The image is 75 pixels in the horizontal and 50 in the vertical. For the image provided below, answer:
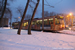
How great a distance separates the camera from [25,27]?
1917 cm

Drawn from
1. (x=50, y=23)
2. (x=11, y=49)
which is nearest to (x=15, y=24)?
(x=50, y=23)

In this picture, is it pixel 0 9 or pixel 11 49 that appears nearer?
pixel 11 49

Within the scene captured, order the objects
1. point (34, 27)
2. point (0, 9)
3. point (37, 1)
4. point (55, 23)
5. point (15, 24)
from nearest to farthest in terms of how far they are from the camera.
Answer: point (37, 1) → point (0, 9) → point (55, 23) → point (34, 27) → point (15, 24)

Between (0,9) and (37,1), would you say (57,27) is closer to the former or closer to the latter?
(37,1)

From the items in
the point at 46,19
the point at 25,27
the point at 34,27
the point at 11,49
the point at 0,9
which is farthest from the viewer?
the point at 25,27

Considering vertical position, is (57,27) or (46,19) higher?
(46,19)

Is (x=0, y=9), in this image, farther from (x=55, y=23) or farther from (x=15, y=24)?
(x=15, y=24)

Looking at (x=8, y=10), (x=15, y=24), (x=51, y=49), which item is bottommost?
(x=51, y=49)

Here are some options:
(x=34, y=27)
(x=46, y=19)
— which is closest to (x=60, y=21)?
(x=46, y=19)

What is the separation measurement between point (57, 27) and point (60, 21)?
1.82 meters

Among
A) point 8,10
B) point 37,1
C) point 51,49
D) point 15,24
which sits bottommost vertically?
point 51,49

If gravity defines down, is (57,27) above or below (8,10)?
below

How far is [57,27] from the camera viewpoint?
14070 mm

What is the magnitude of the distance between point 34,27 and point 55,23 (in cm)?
581
